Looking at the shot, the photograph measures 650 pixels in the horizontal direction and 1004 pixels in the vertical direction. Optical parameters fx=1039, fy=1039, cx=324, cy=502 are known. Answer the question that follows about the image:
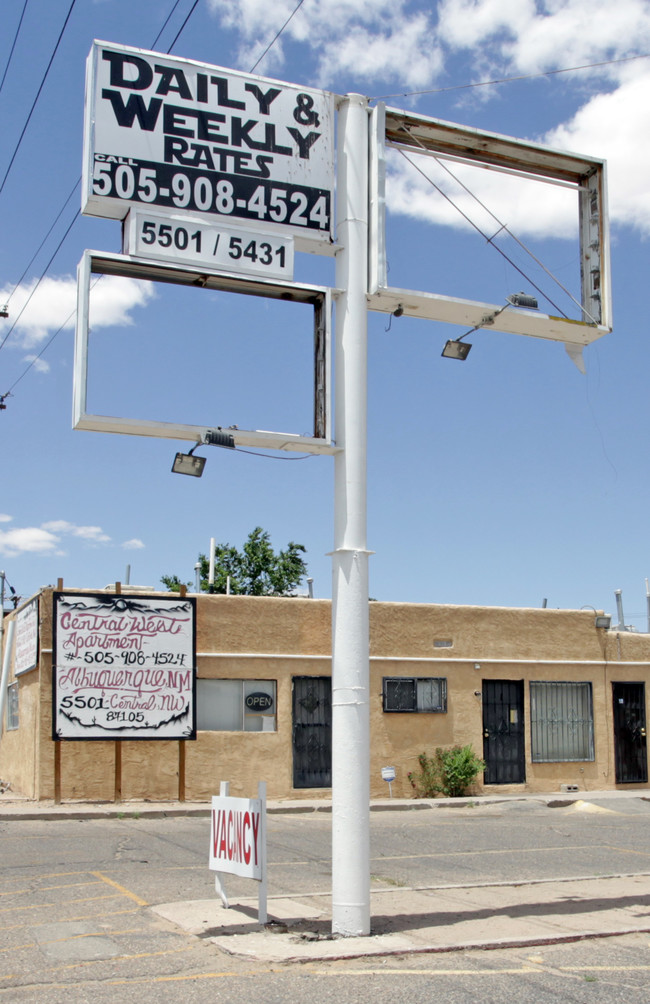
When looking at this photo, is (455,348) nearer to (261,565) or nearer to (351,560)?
(351,560)

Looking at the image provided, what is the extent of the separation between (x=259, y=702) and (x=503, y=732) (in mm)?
5394

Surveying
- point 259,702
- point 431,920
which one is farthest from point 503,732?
point 431,920

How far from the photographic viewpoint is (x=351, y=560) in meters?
8.49

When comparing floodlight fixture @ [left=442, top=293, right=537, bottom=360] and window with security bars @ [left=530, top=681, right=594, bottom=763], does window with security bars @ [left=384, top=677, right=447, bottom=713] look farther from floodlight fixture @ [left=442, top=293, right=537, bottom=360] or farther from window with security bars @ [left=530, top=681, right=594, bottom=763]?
floodlight fixture @ [left=442, top=293, right=537, bottom=360]

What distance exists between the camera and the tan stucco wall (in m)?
18.8

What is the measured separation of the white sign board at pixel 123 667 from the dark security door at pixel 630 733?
9608mm

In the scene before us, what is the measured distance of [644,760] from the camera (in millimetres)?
23016

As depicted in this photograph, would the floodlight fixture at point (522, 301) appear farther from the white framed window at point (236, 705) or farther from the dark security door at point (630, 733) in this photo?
the dark security door at point (630, 733)

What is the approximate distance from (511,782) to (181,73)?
1684cm

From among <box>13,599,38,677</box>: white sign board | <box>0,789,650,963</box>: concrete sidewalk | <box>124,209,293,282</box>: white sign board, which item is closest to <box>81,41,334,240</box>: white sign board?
<box>124,209,293,282</box>: white sign board

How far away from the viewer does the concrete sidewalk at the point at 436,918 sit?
25.0 feet

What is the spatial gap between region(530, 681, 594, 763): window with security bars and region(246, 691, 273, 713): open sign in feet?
19.1

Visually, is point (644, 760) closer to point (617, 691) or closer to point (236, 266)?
point (617, 691)

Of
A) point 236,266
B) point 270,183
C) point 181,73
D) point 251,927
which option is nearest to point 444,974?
point 251,927
